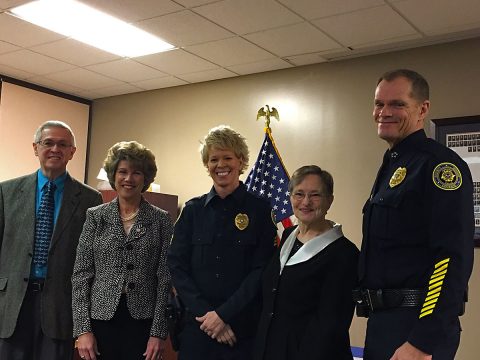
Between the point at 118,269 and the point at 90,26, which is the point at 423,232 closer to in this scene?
the point at 118,269

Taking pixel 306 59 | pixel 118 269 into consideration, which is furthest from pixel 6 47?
pixel 118 269

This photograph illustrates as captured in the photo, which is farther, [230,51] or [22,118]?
[22,118]

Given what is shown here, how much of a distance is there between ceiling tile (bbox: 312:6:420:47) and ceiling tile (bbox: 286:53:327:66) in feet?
1.28

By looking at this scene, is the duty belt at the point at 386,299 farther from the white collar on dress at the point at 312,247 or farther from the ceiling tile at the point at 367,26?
the ceiling tile at the point at 367,26

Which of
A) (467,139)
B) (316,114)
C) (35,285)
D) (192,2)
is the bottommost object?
(35,285)

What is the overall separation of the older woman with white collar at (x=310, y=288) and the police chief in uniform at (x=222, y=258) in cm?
10

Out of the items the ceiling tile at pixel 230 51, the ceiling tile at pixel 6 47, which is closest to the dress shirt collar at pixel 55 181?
the ceiling tile at pixel 230 51

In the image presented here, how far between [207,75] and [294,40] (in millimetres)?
1226

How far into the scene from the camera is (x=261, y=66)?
181 inches

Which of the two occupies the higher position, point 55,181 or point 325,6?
point 325,6

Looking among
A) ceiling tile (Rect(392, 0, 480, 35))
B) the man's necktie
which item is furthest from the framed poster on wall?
the man's necktie

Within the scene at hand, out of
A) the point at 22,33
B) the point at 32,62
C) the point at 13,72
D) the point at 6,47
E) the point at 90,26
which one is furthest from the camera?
the point at 13,72

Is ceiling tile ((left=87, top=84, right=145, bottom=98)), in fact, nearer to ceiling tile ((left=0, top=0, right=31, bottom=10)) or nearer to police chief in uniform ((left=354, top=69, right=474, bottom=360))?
ceiling tile ((left=0, top=0, right=31, bottom=10))

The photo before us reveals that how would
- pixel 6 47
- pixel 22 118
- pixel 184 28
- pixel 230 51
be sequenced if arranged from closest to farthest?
pixel 184 28 → pixel 230 51 → pixel 6 47 → pixel 22 118
